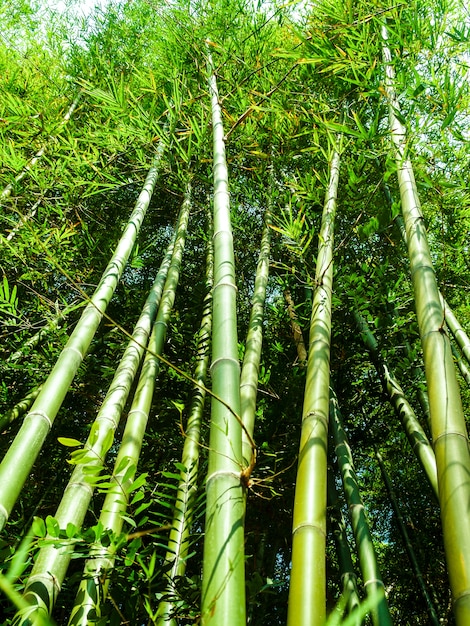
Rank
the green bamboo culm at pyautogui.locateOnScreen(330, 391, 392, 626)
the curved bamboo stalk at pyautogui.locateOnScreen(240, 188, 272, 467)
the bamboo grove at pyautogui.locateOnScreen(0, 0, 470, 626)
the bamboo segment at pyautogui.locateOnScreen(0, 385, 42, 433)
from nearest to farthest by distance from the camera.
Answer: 1. the bamboo grove at pyautogui.locateOnScreen(0, 0, 470, 626)
2. the green bamboo culm at pyautogui.locateOnScreen(330, 391, 392, 626)
3. the curved bamboo stalk at pyautogui.locateOnScreen(240, 188, 272, 467)
4. the bamboo segment at pyautogui.locateOnScreen(0, 385, 42, 433)

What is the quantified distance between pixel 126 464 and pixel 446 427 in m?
0.73

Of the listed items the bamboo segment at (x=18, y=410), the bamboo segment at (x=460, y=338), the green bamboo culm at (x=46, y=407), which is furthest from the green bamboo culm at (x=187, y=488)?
the bamboo segment at (x=460, y=338)

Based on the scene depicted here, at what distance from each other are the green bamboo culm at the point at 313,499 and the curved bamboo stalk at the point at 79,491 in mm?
475

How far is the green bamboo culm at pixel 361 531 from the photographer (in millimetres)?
1457

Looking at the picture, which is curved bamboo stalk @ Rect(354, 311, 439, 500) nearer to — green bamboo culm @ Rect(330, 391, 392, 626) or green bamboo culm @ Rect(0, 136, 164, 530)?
green bamboo culm @ Rect(330, 391, 392, 626)

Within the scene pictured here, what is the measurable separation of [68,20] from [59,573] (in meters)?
5.16

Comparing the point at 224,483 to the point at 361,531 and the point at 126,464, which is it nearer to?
the point at 126,464

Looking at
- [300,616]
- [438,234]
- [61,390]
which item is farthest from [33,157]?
[300,616]

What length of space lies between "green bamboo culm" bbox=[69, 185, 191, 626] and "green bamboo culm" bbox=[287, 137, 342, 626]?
0.40 m

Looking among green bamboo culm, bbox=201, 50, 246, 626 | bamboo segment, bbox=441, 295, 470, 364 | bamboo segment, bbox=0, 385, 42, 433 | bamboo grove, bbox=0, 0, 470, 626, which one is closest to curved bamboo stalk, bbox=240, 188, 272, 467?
bamboo grove, bbox=0, 0, 470, 626

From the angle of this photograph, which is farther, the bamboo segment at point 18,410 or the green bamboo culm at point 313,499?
the bamboo segment at point 18,410

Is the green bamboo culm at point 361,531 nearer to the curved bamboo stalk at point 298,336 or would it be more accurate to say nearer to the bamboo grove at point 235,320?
the bamboo grove at point 235,320

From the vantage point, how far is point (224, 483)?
1.01m

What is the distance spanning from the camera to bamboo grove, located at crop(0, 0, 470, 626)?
1.13 metres
